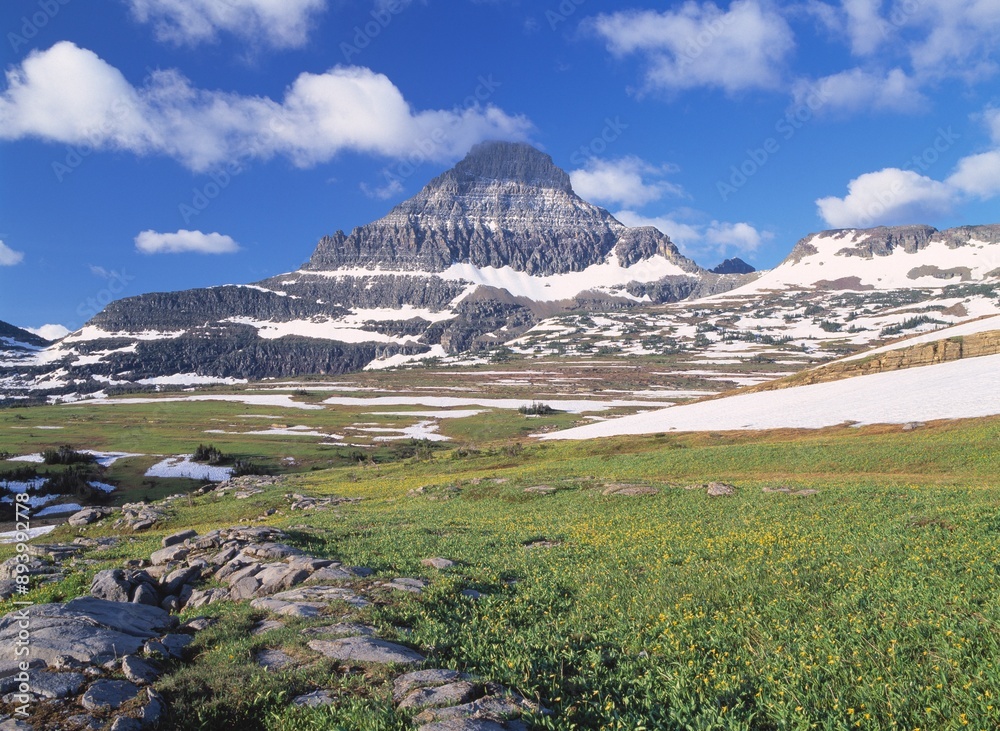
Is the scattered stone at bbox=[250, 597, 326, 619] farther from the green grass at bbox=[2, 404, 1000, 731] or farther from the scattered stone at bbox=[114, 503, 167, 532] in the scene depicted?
the scattered stone at bbox=[114, 503, 167, 532]

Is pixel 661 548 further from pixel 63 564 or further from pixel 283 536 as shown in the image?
pixel 63 564

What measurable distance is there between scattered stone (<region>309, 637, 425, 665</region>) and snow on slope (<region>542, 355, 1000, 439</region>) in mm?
54684

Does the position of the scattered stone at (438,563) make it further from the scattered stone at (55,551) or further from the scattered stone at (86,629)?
the scattered stone at (55,551)

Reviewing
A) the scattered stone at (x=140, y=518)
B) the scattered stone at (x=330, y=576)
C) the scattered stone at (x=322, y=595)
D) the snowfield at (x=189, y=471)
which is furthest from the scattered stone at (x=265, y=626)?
the snowfield at (x=189, y=471)

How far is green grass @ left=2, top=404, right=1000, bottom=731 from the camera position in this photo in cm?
915

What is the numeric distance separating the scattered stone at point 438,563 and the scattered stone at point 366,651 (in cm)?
738

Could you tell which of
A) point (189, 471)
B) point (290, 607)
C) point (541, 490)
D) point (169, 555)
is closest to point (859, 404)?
point (541, 490)

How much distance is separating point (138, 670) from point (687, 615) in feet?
36.7

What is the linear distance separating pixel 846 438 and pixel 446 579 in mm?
42910

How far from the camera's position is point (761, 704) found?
30.6ft

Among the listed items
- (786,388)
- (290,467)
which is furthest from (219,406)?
(786,388)

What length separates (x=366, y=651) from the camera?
432 inches

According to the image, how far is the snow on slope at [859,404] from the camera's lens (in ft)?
175

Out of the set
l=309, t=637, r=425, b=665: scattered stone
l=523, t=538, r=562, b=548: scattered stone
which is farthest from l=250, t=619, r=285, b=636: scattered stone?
l=523, t=538, r=562, b=548: scattered stone
